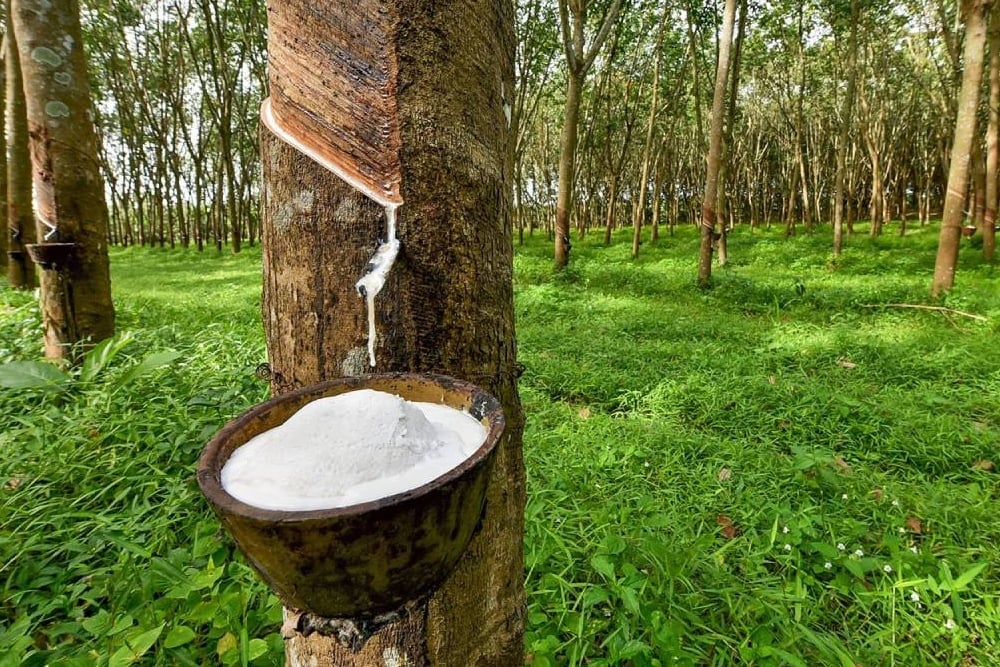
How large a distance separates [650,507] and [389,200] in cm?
216

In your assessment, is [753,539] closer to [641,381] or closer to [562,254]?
[641,381]

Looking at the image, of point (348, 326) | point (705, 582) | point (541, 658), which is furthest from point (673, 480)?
point (348, 326)

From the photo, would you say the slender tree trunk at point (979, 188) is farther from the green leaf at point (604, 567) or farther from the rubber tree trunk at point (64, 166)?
the rubber tree trunk at point (64, 166)

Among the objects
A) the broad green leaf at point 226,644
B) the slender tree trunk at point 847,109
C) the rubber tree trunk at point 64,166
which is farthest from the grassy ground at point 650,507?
the slender tree trunk at point 847,109

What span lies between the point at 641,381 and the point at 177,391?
347 centimetres

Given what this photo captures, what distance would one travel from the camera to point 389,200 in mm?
920

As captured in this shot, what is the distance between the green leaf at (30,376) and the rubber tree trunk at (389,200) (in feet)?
8.61

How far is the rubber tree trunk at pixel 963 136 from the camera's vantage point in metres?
6.07

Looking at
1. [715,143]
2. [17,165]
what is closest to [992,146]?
[715,143]

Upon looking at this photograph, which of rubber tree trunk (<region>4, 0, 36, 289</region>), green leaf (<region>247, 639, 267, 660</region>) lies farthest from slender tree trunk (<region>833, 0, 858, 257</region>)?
rubber tree trunk (<region>4, 0, 36, 289</region>)

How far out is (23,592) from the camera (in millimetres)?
1712

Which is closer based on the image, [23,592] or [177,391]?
[23,592]

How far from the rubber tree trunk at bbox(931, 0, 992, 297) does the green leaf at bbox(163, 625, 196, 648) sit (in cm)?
862

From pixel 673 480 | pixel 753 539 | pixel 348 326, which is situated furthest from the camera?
pixel 673 480
